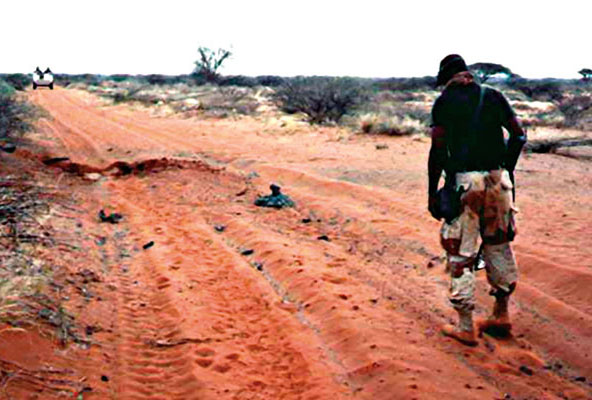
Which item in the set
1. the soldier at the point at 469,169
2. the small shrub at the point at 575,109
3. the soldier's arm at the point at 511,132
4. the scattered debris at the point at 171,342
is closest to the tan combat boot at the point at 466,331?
the soldier at the point at 469,169

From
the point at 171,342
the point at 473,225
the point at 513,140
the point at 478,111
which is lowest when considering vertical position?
the point at 171,342

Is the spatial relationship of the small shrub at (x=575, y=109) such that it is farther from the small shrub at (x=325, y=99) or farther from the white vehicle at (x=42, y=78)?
the white vehicle at (x=42, y=78)

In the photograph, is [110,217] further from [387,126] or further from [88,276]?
[387,126]

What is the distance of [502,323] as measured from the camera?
4.21 metres

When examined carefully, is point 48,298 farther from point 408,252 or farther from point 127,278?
point 408,252

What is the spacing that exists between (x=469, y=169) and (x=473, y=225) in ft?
1.22

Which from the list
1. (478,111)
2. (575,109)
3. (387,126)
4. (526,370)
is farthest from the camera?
(575,109)

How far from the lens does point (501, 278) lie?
4.15m

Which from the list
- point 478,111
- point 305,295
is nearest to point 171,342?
point 305,295

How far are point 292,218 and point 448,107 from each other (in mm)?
3961

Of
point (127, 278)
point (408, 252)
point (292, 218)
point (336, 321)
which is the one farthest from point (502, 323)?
point (292, 218)

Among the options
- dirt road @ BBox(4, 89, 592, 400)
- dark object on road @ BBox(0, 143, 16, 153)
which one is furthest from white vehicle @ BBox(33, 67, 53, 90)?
dirt road @ BBox(4, 89, 592, 400)

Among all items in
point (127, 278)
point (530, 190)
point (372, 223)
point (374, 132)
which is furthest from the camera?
point (374, 132)

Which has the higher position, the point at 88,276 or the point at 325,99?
the point at 325,99
